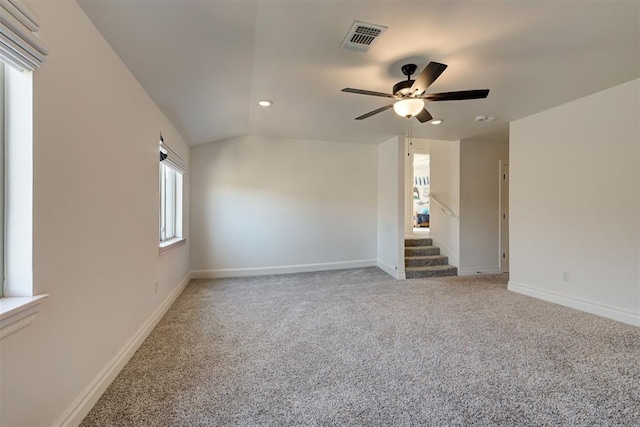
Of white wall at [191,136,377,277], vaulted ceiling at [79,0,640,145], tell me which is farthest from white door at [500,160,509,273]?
white wall at [191,136,377,277]

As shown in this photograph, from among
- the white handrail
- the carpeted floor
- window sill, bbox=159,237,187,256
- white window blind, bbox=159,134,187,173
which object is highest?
white window blind, bbox=159,134,187,173

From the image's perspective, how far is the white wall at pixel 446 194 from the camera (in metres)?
5.01

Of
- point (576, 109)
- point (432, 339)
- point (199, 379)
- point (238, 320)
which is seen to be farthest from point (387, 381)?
point (576, 109)

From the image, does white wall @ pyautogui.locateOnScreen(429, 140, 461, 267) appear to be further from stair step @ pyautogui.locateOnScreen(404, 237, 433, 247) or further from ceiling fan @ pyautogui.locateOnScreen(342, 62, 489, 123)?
ceiling fan @ pyautogui.locateOnScreen(342, 62, 489, 123)

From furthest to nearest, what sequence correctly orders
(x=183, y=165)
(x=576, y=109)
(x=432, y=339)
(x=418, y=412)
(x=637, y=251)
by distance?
1. (x=183, y=165)
2. (x=576, y=109)
3. (x=637, y=251)
4. (x=432, y=339)
5. (x=418, y=412)

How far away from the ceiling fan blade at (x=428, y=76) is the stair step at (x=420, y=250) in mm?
3554

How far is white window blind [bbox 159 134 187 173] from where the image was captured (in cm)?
307

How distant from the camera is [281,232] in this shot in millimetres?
4961

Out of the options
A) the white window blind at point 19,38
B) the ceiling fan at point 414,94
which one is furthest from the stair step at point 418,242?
the white window blind at point 19,38

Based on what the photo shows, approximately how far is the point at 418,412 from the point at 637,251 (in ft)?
9.82

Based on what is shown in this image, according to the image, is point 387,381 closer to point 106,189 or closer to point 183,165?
point 106,189

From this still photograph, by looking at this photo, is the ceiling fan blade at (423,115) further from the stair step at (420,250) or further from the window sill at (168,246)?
the stair step at (420,250)

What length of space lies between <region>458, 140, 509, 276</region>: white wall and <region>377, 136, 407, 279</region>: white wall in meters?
1.19

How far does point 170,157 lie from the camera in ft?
11.0
